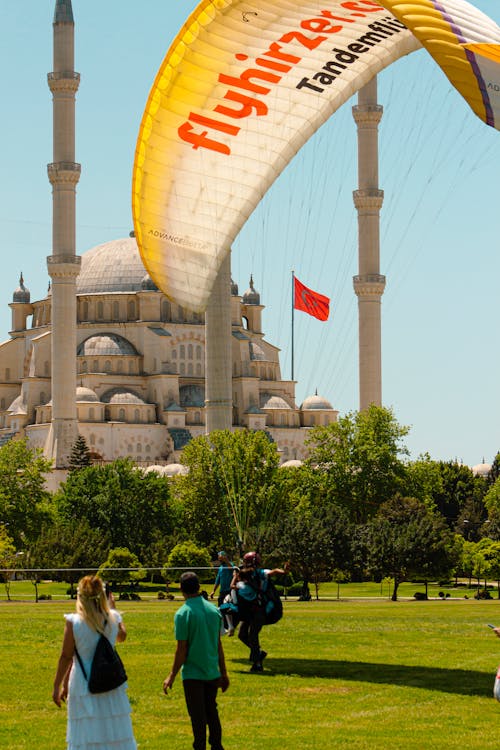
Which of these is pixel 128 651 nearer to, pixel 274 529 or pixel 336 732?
pixel 336 732

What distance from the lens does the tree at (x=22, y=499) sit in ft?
216

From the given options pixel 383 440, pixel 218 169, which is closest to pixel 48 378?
pixel 383 440

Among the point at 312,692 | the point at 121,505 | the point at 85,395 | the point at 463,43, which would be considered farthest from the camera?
the point at 85,395

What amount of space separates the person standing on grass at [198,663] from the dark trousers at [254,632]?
17.7 ft

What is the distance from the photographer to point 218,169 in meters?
22.1

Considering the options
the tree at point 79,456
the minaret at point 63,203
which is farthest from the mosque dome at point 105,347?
the minaret at point 63,203

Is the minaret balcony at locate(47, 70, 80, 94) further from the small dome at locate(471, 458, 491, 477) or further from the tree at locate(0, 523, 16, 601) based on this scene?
the small dome at locate(471, 458, 491, 477)

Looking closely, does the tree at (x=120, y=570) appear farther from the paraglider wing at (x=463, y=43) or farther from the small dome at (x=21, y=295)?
the small dome at (x=21, y=295)

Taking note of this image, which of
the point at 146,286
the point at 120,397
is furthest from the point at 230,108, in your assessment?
the point at 146,286

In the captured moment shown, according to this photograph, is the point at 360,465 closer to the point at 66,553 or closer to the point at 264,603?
the point at 66,553

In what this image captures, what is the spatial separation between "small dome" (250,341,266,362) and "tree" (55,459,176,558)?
49.9 m

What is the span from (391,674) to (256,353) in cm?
10834

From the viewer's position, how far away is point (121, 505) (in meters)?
70.1

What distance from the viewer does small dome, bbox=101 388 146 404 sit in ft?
365
